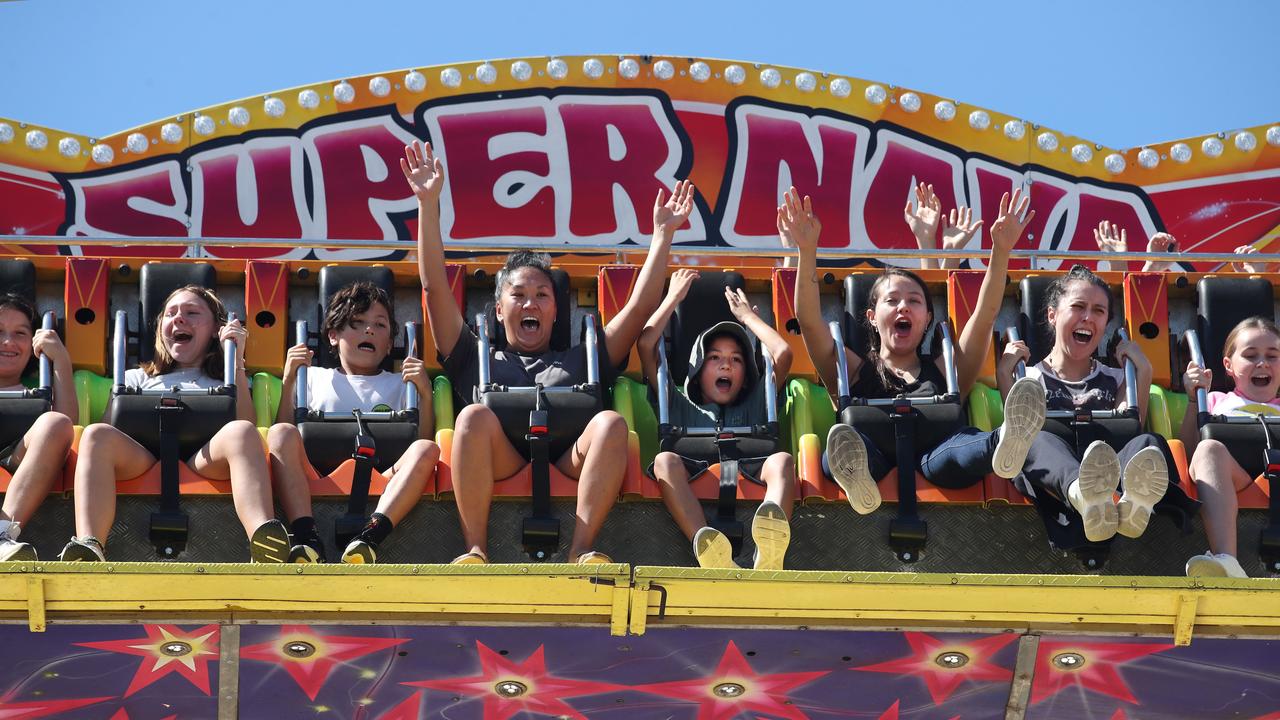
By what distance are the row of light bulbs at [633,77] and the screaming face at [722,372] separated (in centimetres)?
486

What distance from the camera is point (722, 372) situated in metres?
7.68

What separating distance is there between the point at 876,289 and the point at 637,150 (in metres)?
4.59

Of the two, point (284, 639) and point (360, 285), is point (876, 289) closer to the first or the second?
point (360, 285)

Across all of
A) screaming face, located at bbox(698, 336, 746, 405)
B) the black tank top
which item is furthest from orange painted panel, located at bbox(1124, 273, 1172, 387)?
screaming face, located at bbox(698, 336, 746, 405)

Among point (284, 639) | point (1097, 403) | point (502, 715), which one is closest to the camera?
point (284, 639)

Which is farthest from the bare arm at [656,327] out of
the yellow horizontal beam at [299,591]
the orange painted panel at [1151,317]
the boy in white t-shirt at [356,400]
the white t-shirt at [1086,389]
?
the orange painted panel at [1151,317]

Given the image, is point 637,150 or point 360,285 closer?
point 360,285

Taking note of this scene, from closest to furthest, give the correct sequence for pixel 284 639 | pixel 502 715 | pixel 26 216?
pixel 284 639 → pixel 502 715 → pixel 26 216

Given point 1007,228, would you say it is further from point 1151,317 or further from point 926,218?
point 926,218

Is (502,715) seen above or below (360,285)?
below

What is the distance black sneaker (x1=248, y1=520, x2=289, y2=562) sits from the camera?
6680mm

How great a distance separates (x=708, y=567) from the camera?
6.64 metres

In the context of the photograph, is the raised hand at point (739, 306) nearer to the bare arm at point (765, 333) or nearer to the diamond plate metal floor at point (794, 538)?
the bare arm at point (765, 333)

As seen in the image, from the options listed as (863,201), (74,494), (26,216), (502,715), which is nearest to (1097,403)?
(502,715)
